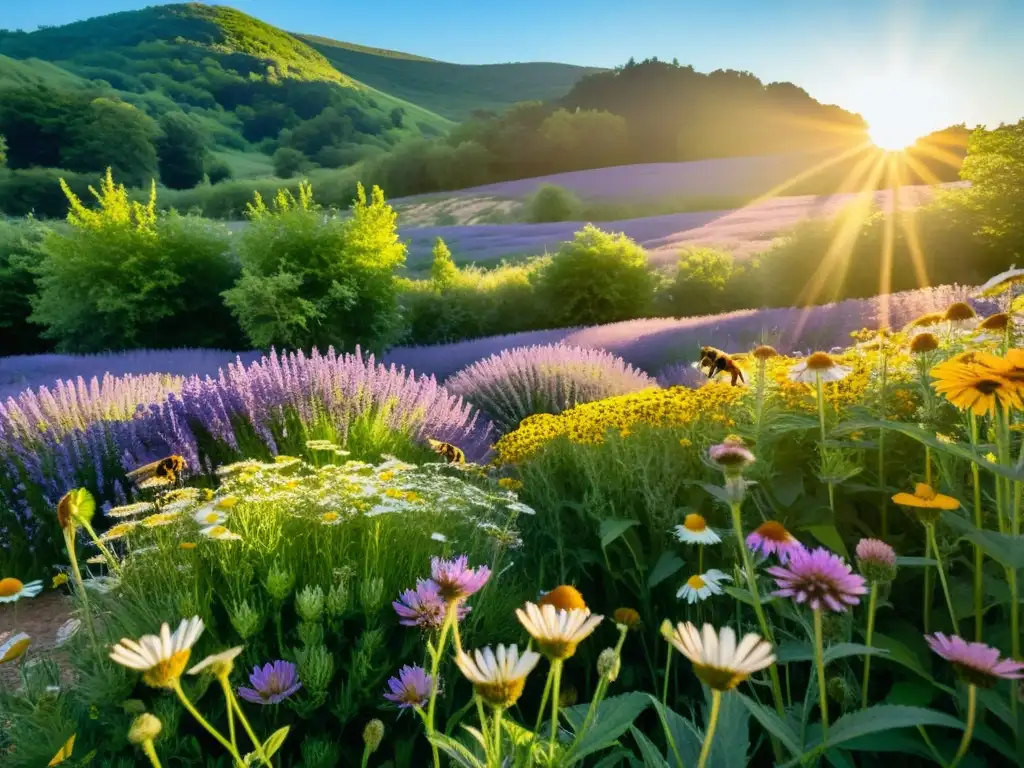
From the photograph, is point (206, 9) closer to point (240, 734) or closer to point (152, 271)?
point (152, 271)

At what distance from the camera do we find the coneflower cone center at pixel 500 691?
74 cm

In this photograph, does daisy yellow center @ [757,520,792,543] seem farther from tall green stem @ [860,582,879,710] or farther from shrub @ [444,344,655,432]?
shrub @ [444,344,655,432]

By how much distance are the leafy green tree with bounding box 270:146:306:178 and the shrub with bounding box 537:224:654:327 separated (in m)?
32.4

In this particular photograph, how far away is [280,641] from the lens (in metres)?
1.58

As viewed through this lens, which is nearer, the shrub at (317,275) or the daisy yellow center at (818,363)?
the daisy yellow center at (818,363)

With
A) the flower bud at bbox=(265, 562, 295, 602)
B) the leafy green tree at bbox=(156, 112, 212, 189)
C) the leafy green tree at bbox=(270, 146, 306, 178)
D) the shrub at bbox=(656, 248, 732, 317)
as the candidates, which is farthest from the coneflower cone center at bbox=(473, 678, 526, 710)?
the leafy green tree at bbox=(270, 146, 306, 178)

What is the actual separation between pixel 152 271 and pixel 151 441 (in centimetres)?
573

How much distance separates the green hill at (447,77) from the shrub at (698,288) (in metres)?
70.2

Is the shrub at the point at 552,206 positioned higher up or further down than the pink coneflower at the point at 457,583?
further down

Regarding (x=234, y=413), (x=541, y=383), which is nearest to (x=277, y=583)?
(x=234, y=413)

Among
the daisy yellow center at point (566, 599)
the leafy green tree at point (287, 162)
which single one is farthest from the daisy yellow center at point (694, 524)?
the leafy green tree at point (287, 162)

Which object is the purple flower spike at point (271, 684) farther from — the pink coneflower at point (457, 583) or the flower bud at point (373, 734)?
the pink coneflower at point (457, 583)

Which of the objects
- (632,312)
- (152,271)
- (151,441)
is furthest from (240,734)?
(632,312)

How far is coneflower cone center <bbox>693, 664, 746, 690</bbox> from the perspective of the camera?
66 cm
